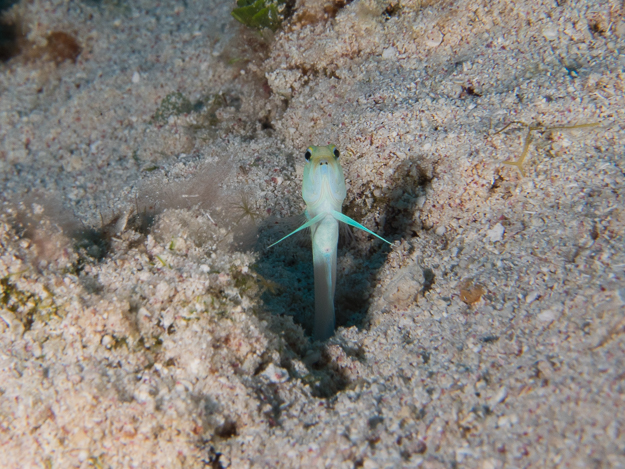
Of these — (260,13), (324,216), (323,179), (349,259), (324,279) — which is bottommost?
(349,259)

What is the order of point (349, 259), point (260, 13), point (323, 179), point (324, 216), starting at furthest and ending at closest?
point (260, 13) < point (349, 259) < point (324, 216) < point (323, 179)

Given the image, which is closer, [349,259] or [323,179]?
[323,179]

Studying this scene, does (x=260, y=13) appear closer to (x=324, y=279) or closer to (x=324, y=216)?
(x=324, y=216)

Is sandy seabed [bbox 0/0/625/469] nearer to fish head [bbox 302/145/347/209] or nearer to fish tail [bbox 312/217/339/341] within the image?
fish tail [bbox 312/217/339/341]

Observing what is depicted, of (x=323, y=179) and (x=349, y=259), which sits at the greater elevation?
(x=323, y=179)

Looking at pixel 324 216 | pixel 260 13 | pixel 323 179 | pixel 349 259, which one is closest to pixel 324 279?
pixel 324 216

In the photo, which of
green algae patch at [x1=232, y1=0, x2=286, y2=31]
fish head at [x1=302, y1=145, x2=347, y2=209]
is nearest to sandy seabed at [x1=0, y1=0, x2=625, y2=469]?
green algae patch at [x1=232, y1=0, x2=286, y2=31]

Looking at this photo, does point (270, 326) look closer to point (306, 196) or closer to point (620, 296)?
point (306, 196)
